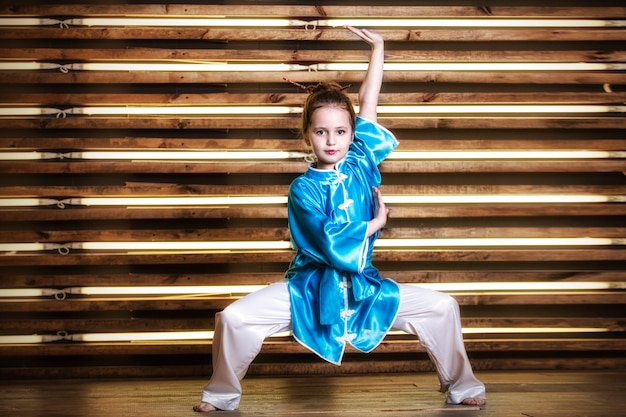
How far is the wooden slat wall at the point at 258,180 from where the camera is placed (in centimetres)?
445

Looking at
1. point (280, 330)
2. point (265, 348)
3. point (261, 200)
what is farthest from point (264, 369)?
point (280, 330)

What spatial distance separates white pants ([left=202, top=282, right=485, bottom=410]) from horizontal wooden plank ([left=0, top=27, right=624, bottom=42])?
165 cm

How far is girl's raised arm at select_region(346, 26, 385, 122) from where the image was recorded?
11.7 feet

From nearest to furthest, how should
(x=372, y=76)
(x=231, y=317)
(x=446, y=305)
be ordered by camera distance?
(x=231, y=317), (x=446, y=305), (x=372, y=76)

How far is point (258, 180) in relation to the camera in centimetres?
455

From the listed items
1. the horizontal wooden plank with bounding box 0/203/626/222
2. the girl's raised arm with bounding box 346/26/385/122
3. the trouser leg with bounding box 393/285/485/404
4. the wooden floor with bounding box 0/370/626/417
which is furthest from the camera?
the horizontal wooden plank with bounding box 0/203/626/222

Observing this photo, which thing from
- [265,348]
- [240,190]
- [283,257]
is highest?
[240,190]

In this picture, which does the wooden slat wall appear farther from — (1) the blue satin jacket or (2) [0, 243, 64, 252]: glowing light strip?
(1) the blue satin jacket

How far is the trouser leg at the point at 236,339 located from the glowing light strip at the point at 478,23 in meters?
1.84

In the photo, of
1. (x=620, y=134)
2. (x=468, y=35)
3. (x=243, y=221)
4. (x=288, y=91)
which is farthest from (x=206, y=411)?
(x=620, y=134)

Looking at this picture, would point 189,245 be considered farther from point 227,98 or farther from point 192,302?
point 227,98

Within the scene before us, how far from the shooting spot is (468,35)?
4.50 m

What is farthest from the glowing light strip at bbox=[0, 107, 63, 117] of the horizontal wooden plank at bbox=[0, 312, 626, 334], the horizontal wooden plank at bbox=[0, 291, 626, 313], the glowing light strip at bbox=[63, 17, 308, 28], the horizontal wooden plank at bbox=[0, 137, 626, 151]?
the horizontal wooden plank at bbox=[0, 312, 626, 334]

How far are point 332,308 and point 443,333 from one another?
47 cm
